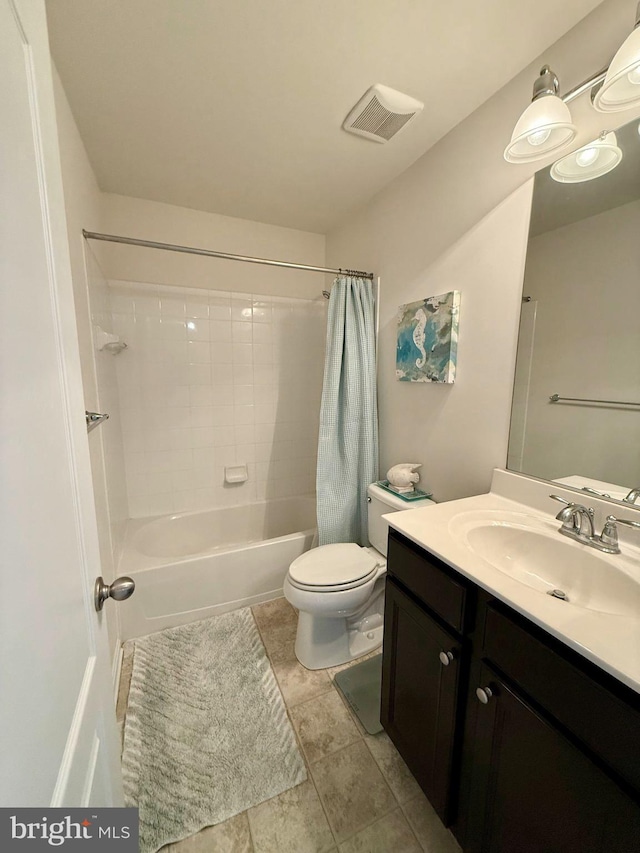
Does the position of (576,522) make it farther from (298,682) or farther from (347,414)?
(298,682)

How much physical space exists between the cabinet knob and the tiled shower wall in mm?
2072

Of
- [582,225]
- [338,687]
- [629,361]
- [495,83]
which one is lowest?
[338,687]

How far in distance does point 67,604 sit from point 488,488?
140 cm

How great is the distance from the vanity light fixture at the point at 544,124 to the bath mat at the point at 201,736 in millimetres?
2186

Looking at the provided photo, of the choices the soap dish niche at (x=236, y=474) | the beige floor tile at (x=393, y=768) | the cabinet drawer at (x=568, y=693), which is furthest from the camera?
the soap dish niche at (x=236, y=474)

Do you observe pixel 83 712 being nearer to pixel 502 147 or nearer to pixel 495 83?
pixel 502 147

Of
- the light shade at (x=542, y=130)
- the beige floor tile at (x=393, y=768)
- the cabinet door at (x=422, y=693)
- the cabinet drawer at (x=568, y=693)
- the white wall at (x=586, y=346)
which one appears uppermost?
the light shade at (x=542, y=130)

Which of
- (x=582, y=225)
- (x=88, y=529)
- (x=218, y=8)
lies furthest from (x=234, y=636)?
(x=218, y=8)

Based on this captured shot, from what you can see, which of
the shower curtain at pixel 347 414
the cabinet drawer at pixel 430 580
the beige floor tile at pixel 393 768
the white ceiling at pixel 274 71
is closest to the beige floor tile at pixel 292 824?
the beige floor tile at pixel 393 768

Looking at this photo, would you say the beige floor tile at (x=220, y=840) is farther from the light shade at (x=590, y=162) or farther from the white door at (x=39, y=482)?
the light shade at (x=590, y=162)

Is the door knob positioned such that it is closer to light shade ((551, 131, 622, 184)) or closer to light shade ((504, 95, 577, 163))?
light shade ((504, 95, 577, 163))

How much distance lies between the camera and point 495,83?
1.22 metres

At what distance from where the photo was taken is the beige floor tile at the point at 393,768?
3.67 ft

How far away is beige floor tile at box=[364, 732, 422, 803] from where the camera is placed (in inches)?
44.1
